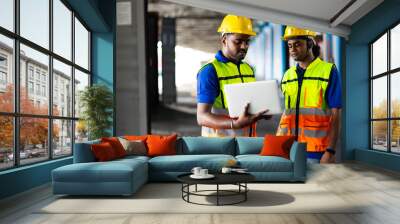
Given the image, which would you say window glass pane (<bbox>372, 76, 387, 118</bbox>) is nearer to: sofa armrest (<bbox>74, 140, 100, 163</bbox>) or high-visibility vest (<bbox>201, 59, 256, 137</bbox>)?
high-visibility vest (<bbox>201, 59, 256, 137</bbox>)

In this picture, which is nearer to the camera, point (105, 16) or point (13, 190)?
point (13, 190)

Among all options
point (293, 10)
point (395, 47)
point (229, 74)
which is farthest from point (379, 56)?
point (229, 74)

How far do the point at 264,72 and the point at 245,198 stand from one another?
3369mm

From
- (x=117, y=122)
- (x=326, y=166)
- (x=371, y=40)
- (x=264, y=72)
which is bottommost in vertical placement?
(x=326, y=166)

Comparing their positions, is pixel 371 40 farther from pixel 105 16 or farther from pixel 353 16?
pixel 105 16

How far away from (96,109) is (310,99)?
383 centimetres

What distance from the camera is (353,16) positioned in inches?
296

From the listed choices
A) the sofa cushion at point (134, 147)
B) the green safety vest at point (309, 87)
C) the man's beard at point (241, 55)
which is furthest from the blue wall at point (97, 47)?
the green safety vest at point (309, 87)

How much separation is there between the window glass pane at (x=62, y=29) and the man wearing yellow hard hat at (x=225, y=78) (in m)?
2.29

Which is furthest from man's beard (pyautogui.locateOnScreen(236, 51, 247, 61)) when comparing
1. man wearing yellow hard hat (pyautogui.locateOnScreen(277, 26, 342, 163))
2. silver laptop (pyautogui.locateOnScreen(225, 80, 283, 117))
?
man wearing yellow hard hat (pyautogui.locateOnScreen(277, 26, 342, 163))

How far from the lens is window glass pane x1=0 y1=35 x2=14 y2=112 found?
15.6 feet

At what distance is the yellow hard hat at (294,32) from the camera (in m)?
7.55

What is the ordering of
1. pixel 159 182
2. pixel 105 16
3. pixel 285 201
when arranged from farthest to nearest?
1. pixel 105 16
2. pixel 159 182
3. pixel 285 201

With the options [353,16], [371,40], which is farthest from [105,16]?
[371,40]
